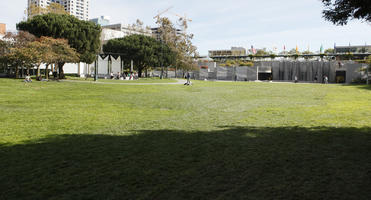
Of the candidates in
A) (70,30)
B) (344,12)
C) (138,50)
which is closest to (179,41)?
(138,50)

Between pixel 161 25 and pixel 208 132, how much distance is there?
73445 millimetres

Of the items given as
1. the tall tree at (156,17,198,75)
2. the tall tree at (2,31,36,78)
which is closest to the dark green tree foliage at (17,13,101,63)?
the tall tree at (2,31,36,78)

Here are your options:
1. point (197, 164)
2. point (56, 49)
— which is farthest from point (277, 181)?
point (56, 49)

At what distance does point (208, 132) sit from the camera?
27.0 feet

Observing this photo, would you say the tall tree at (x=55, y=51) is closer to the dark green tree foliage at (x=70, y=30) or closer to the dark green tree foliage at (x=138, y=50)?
the dark green tree foliage at (x=70, y=30)

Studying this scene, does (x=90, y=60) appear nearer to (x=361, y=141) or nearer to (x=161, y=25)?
(x=161, y=25)

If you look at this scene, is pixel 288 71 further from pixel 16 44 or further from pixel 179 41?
pixel 16 44

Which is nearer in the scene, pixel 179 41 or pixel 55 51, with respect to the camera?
pixel 55 51

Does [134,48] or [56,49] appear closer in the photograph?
[56,49]

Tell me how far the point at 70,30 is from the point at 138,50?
1974cm

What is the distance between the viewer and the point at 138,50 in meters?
62.2

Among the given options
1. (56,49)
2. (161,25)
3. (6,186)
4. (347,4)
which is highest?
(161,25)

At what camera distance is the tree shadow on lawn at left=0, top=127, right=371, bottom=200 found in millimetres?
4008

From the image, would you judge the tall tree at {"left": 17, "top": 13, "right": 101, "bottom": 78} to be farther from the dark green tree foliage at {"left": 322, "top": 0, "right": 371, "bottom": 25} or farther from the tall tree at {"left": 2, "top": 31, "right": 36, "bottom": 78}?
the dark green tree foliage at {"left": 322, "top": 0, "right": 371, "bottom": 25}
